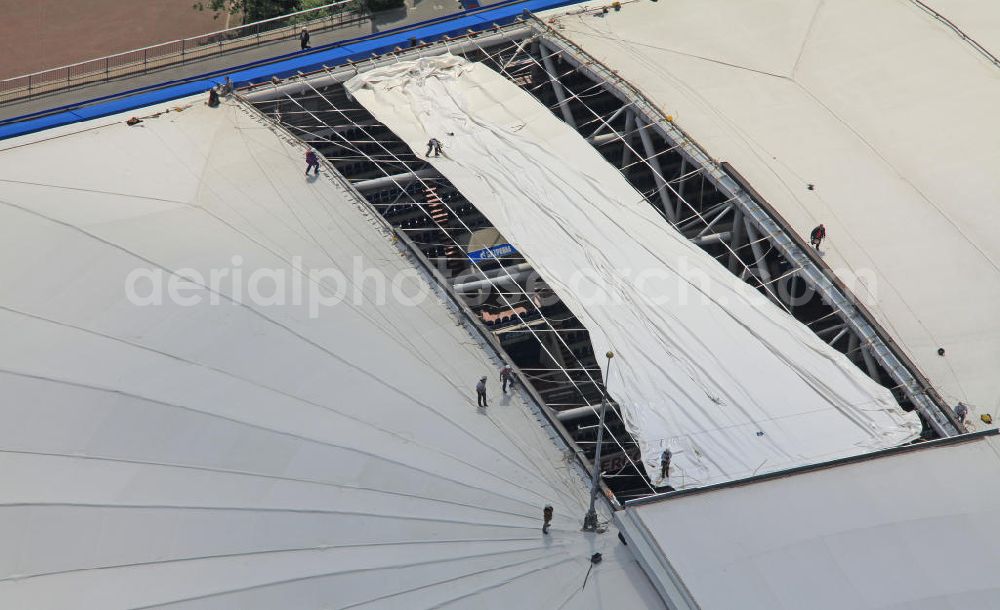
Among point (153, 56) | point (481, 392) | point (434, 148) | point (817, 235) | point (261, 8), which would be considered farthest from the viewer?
point (261, 8)

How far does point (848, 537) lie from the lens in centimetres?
3556

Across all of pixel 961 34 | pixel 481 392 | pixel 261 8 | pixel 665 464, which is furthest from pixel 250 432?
pixel 261 8

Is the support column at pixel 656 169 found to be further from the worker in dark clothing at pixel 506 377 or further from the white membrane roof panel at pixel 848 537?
the white membrane roof panel at pixel 848 537

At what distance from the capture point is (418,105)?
61594mm

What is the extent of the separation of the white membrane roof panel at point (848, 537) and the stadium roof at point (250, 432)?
88.2 inches

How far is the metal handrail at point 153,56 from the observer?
7800 cm

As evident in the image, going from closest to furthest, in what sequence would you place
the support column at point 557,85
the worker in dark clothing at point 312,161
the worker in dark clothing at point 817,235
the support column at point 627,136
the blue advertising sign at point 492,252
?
the worker in dark clothing at point 817,235, the blue advertising sign at point 492,252, the worker in dark clothing at point 312,161, the support column at point 627,136, the support column at point 557,85

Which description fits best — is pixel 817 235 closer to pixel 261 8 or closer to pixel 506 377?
pixel 506 377

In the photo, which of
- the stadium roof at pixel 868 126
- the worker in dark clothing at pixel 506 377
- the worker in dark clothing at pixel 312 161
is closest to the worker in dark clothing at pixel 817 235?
the stadium roof at pixel 868 126

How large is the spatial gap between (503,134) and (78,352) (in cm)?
2380

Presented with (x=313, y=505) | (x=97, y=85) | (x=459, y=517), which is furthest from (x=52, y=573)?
(x=97, y=85)

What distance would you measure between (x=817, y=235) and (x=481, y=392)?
17720 millimetres

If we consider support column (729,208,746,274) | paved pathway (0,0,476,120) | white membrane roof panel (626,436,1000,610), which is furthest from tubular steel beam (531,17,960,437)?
paved pathway (0,0,476,120)

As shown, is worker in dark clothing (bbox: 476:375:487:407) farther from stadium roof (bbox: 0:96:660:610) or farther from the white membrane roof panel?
the white membrane roof panel
